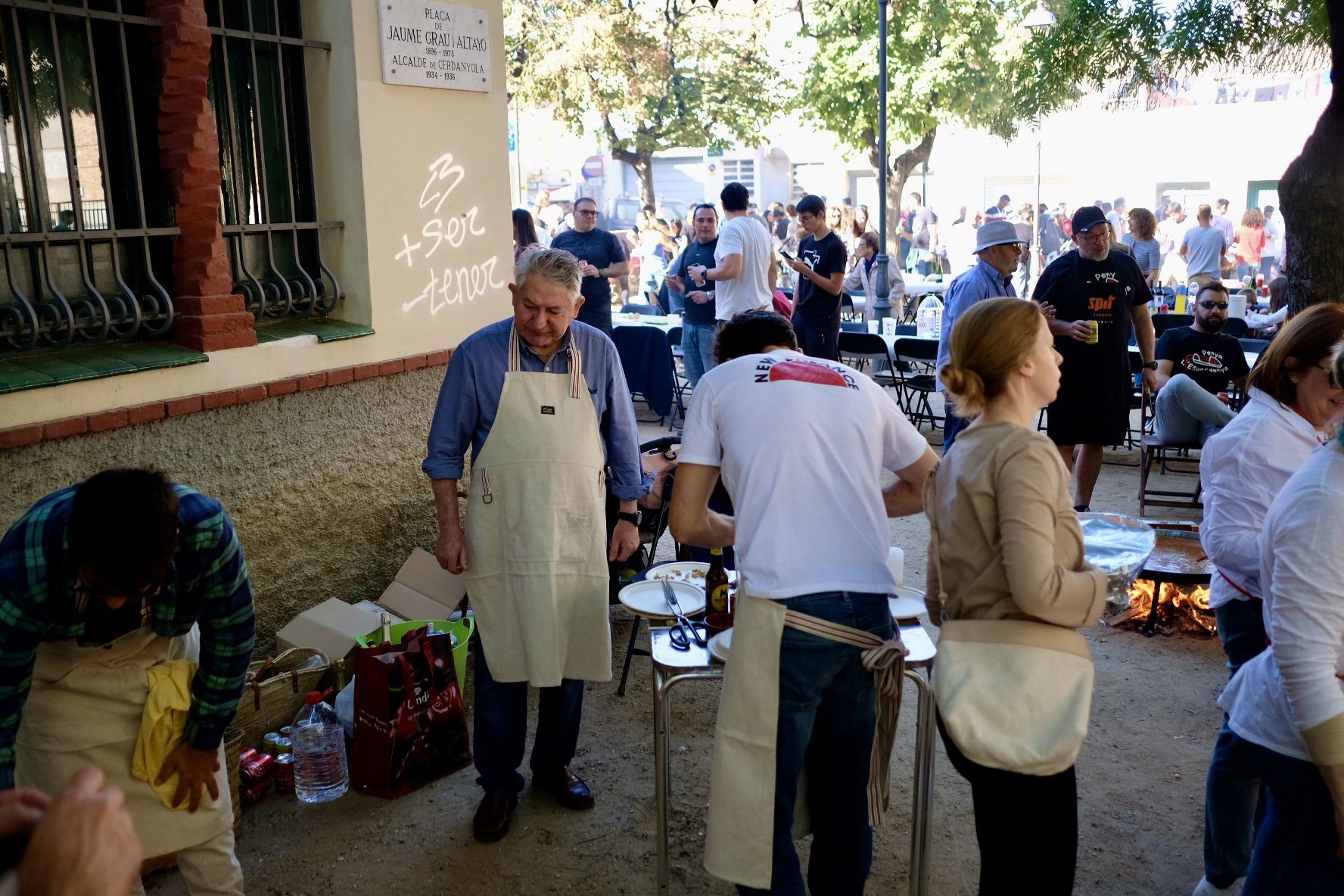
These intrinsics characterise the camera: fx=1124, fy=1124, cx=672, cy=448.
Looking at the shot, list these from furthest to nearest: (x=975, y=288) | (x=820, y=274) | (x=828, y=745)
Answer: (x=820, y=274)
(x=975, y=288)
(x=828, y=745)

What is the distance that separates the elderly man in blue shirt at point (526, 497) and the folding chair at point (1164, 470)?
411 centimetres

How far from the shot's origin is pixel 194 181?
4.45 metres

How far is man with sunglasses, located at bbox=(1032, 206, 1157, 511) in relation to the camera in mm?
6465

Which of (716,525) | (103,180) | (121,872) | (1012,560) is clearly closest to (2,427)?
(103,180)

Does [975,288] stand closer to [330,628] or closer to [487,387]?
[487,387]

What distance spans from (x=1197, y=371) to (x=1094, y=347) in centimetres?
123

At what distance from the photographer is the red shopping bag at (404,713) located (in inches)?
154

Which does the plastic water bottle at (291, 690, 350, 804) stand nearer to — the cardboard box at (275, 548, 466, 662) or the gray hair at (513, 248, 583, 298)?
the cardboard box at (275, 548, 466, 662)

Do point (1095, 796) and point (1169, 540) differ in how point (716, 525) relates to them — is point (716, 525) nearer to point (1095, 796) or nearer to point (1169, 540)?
point (1095, 796)

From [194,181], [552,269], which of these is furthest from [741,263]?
[552,269]

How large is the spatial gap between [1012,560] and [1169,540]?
163 inches

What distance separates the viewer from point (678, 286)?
395 inches

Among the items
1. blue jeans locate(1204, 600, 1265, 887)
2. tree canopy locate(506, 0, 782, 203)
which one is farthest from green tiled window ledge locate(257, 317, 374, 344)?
tree canopy locate(506, 0, 782, 203)

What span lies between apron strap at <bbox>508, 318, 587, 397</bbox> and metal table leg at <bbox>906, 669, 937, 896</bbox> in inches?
54.1
